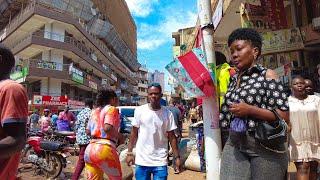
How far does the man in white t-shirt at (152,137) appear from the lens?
434 centimetres

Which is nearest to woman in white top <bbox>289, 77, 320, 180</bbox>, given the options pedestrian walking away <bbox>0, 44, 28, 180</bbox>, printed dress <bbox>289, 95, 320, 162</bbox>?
printed dress <bbox>289, 95, 320, 162</bbox>

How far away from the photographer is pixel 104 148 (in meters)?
4.61

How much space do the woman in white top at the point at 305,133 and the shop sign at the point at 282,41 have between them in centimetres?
435

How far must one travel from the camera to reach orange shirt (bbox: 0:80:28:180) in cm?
202

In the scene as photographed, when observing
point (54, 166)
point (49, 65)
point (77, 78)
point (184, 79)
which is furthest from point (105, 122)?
point (77, 78)

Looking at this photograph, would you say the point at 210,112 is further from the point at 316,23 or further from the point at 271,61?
the point at 271,61

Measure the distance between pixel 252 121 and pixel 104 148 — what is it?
2.46 metres

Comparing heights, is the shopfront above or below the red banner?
below

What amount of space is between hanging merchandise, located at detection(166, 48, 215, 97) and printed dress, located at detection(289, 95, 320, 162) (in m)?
1.44

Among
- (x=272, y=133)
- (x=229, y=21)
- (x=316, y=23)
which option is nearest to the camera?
(x=272, y=133)

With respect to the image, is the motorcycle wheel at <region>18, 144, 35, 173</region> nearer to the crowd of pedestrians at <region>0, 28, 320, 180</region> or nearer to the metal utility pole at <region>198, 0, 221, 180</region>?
the crowd of pedestrians at <region>0, 28, 320, 180</region>

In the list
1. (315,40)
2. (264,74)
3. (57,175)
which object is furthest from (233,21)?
(264,74)

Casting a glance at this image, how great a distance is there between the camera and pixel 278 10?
383 inches

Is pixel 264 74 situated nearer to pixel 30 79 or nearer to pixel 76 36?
pixel 30 79
